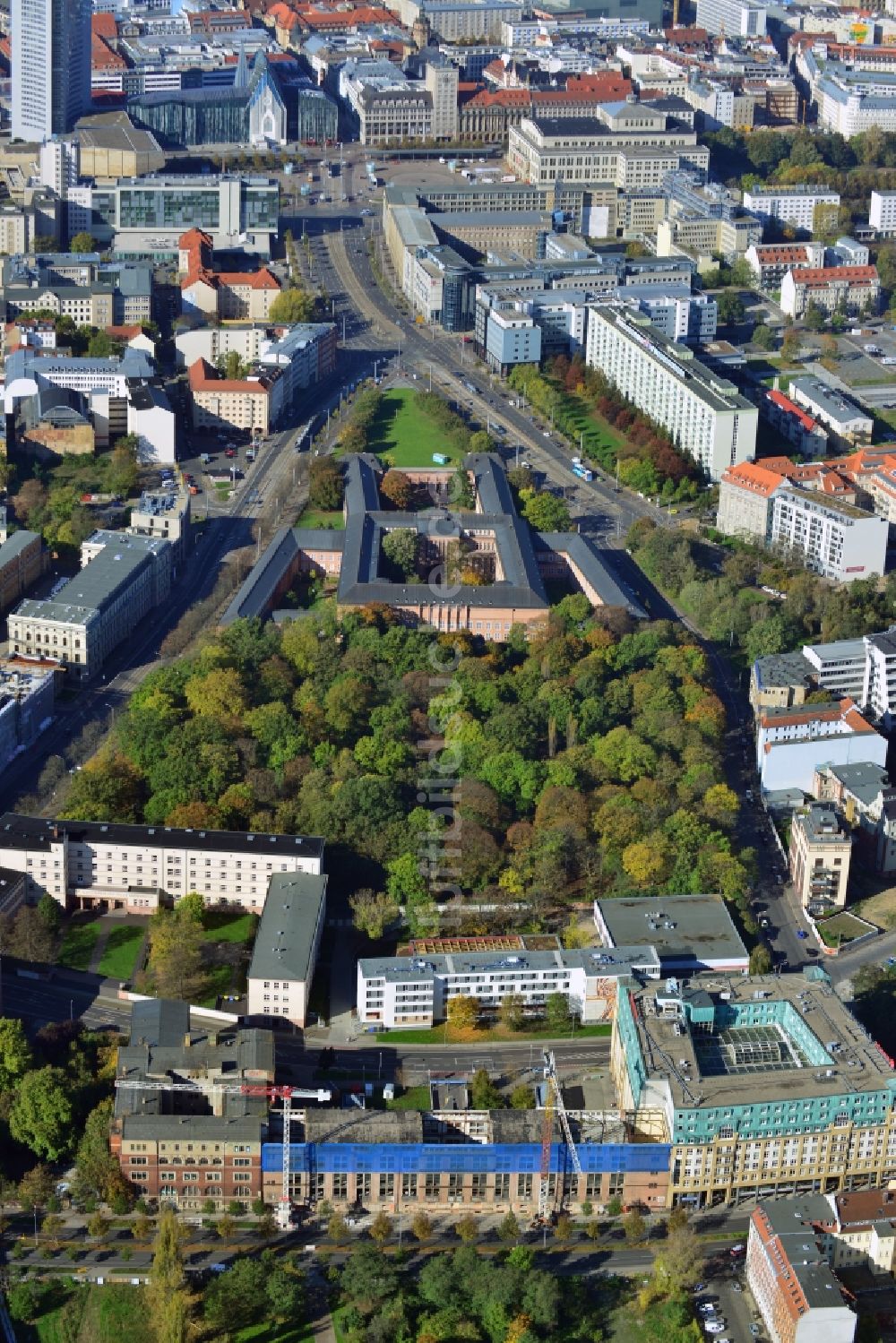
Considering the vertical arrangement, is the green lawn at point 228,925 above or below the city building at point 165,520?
below

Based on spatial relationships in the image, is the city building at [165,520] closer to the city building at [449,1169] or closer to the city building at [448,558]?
the city building at [448,558]

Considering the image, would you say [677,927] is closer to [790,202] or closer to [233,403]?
[233,403]

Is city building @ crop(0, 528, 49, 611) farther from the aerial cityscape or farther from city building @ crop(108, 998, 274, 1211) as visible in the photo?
city building @ crop(108, 998, 274, 1211)

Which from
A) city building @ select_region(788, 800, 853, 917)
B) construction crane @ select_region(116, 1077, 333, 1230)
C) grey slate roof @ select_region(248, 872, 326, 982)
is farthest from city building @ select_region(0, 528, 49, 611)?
city building @ select_region(788, 800, 853, 917)

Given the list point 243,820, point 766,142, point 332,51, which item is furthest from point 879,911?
point 332,51

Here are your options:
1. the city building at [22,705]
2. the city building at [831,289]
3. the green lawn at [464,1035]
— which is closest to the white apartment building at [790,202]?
the city building at [831,289]
